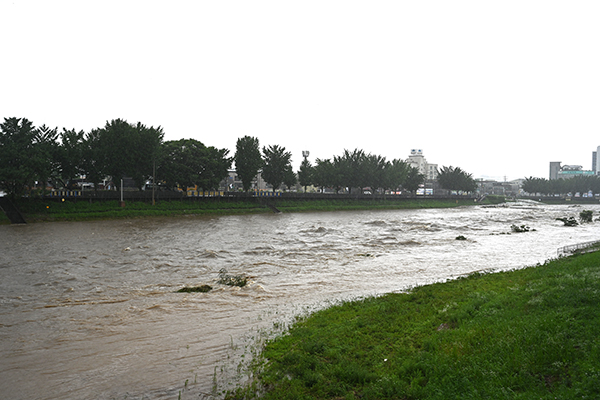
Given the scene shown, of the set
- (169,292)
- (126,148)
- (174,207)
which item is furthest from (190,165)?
(169,292)

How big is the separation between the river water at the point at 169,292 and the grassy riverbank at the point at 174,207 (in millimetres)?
9851

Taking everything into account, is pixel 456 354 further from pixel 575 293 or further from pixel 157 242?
pixel 157 242

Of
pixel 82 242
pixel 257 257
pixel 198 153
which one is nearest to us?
pixel 257 257

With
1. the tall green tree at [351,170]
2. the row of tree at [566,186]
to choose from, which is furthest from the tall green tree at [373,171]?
the row of tree at [566,186]

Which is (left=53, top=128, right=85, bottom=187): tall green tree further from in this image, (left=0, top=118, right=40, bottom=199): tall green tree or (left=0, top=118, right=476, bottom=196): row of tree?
(left=0, top=118, right=40, bottom=199): tall green tree

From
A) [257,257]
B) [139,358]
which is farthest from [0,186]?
[139,358]

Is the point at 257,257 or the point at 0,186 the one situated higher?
the point at 0,186

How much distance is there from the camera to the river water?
9.23 m

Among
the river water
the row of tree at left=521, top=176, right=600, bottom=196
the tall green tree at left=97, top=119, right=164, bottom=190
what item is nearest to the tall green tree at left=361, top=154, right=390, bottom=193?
the tall green tree at left=97, top=119, right=164, bottom=190

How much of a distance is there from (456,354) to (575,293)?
4.80 meters

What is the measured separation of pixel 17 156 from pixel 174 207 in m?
22.6

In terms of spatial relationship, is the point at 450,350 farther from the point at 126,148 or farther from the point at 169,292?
the point at 126,148

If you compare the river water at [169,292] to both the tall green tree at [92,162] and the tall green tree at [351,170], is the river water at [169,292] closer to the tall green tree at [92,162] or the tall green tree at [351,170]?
the tall green tree at [92,162]

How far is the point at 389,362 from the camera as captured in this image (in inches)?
335
